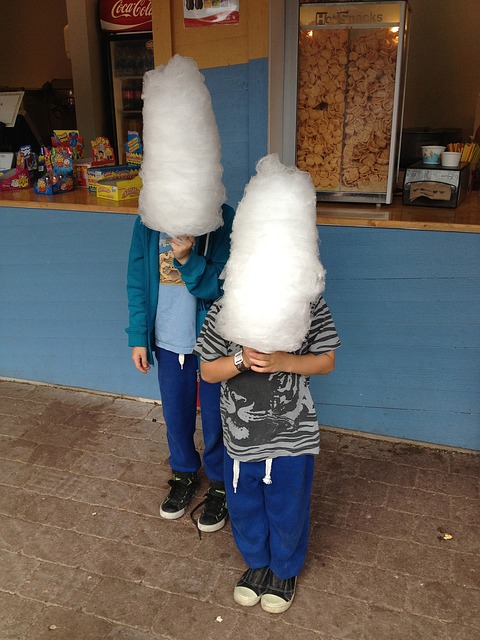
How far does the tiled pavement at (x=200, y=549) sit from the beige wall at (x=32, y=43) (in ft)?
23.6

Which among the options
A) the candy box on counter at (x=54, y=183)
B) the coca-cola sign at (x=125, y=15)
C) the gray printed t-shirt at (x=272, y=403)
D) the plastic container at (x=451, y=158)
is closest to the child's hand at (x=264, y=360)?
the gray printed t-shirt at (x=272, y=403)

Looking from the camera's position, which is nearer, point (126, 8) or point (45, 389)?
point (45, 389)

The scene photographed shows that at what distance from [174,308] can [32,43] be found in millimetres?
8049

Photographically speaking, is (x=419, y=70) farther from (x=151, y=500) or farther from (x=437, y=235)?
(x=151, y=500)

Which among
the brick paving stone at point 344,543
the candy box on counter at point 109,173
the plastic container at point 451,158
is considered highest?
the plastic container at point 451,158

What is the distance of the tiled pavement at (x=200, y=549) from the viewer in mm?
2127

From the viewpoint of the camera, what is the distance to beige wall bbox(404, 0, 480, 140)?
561cm

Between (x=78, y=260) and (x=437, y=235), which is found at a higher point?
(x=437, y=235)

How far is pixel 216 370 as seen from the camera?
6.32ft

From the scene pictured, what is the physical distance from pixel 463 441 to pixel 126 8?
5.37 m

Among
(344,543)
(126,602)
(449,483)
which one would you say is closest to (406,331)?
(449,483)

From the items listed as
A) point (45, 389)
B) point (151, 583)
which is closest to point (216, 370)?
point (151, 583)

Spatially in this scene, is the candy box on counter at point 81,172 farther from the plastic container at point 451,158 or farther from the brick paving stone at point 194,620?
the brick paving stone at point 194,620

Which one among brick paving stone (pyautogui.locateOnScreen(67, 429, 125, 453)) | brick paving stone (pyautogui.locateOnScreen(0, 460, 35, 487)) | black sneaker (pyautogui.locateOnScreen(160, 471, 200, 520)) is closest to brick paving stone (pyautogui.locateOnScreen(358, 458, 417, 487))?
black sneaker (pyautogui.locateOnScreen(160, 471, 200, 520))
